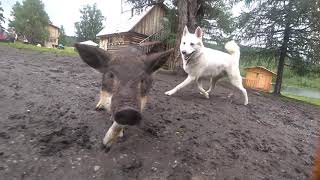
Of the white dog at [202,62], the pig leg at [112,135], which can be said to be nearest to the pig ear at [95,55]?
the pig leg at [112,135]

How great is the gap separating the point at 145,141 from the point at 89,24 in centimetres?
6089

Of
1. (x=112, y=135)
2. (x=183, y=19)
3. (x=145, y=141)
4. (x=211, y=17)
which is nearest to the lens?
(x=112, y=135)

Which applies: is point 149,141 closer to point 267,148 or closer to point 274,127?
point 267,148

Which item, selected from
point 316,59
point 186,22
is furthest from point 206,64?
point 316,59

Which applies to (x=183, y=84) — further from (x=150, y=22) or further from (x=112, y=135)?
(x=150, y=22)

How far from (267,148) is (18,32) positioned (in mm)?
59527

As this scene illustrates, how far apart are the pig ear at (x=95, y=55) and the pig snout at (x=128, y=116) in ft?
4.45

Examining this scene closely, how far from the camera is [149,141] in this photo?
5219 mm

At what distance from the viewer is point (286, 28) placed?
58.7 ft

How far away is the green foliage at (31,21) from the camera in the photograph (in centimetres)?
5341

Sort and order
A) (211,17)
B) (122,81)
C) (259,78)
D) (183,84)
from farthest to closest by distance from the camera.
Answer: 1. (259,78)
2. (211,17)
3. (183,84)
4. (122,81)

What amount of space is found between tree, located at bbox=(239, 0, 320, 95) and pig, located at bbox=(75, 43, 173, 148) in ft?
47.2

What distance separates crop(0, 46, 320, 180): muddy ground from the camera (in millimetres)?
4344

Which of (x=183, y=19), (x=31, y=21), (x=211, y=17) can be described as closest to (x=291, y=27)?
(x=211, y=17)
